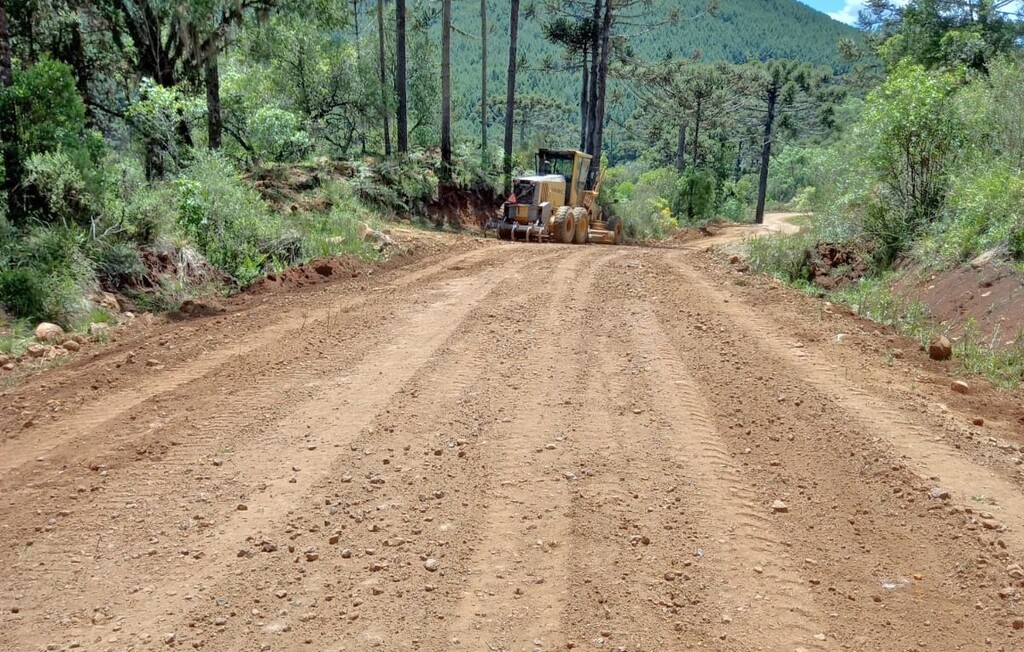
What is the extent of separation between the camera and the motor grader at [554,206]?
1964cm

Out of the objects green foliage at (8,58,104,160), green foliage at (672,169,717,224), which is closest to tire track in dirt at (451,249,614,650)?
green foliage at (8,58,104,160)

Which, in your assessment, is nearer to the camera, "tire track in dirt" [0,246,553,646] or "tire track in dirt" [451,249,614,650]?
"tire track in dirt" [451,249,614,650]

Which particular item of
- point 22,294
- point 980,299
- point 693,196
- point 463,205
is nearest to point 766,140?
point 693,196

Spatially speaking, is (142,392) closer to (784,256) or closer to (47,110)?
(47,110)

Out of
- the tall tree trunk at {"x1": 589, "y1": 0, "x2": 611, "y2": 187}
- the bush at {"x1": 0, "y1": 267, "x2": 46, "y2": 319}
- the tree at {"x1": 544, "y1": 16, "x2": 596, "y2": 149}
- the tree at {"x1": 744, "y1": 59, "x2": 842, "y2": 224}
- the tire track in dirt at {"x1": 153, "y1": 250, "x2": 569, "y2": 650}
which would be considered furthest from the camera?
the tree at {"x1": 744, "y1": 59, "x2": 842, "y2": 224}

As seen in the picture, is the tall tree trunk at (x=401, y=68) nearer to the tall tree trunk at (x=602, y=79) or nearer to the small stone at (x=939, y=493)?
the tall tree trunk at (x=602, y=79)

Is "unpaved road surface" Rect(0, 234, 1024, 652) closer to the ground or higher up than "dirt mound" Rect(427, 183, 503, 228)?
closer to the ground

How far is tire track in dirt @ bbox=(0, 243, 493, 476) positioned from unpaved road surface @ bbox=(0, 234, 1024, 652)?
37 mm

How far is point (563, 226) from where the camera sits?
64.4 ft

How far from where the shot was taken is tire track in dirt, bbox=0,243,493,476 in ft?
16.4

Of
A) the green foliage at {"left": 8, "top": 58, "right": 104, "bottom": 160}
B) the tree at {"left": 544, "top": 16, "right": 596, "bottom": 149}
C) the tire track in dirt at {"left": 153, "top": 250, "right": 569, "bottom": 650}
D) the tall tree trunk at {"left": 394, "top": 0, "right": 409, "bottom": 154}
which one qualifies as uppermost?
the tree at {"left": 544, "top": 16, "right": 596, "bottom": 149}

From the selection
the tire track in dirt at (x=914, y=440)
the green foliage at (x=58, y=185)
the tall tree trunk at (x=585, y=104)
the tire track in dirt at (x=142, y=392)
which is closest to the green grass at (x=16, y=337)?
the tire track in dirt at (x=142, y=392)

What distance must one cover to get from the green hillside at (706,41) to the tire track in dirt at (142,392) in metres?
95.3

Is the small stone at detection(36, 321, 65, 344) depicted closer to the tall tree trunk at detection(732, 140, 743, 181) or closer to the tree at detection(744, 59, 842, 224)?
the tree at detection(744, 59, 842, 224)
